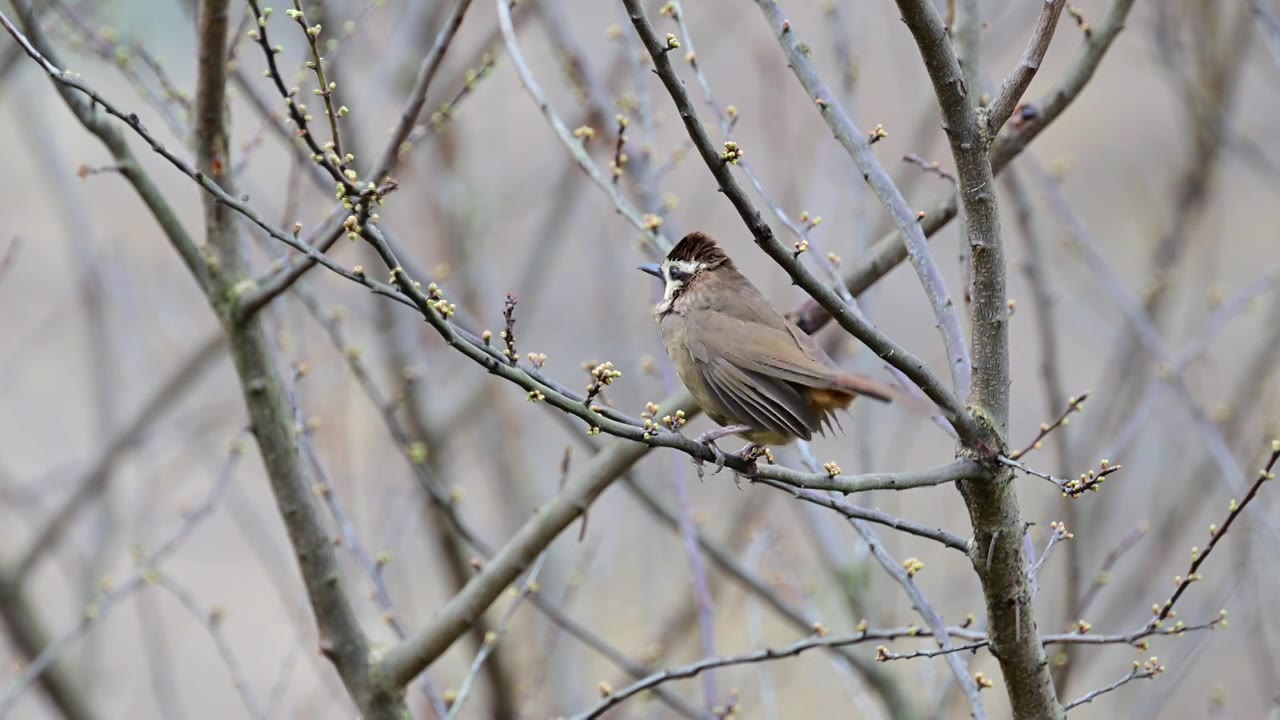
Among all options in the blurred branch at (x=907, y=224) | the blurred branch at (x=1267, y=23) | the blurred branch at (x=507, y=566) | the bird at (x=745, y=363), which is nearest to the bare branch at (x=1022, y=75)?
the blurred branch at (x=907, y=224)

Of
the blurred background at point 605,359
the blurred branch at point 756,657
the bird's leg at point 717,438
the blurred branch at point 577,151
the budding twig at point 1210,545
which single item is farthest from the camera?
the blurred background at point 605,359

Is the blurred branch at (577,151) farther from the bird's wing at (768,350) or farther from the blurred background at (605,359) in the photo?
the bird's wing at (768,350)

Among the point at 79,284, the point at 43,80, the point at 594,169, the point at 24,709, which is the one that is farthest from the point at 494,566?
the point at 24,709

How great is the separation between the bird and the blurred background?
195 millimetres

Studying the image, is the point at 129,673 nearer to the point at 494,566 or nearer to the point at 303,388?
the point at 303,388

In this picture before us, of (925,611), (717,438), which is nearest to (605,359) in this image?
(717,438)

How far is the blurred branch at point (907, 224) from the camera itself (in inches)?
98.6

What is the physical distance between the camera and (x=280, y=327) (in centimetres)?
387

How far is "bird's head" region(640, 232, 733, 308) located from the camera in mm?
3489

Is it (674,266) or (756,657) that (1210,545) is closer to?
(756,657)

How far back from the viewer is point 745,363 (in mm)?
2994

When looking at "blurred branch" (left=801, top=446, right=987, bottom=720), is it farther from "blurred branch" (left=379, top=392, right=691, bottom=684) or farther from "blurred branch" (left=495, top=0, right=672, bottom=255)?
"blurred branch" (left=495, top=0, right=672, bottom=255)

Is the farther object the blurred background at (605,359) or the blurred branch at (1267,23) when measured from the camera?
the blurred background at (605,359)

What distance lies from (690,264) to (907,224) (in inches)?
41.1
